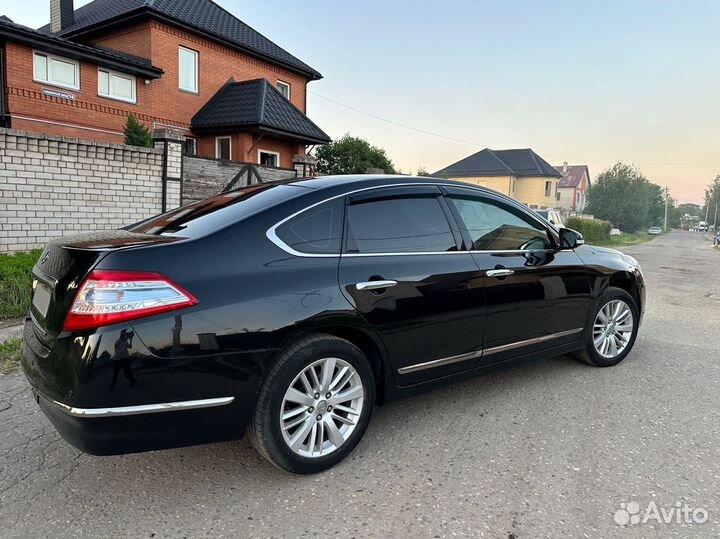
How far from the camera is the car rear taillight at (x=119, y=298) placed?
85.0 inches

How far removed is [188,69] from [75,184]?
1147cm

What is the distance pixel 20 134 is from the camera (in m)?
7.65

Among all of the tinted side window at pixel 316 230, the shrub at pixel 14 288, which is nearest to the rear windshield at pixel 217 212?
the tinted side window at pixel 316 230

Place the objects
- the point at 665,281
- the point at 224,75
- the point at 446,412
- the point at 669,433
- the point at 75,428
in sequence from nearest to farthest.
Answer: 1. the point at 75,428
2. the point at 669,433
3. the point at 446,412
4. the point at 665,281
5. the point at 224,75

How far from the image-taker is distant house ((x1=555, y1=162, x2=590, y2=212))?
70.7 metres

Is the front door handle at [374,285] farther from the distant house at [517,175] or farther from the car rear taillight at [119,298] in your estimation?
the distant house at [517,175]

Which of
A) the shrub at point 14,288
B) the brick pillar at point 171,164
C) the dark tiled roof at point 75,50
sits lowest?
the shrub at point 14,288

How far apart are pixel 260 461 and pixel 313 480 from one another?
39 cm

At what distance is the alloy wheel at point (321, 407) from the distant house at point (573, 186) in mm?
70890

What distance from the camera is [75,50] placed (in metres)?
14.5

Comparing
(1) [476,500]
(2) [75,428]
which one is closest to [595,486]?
(1) [476,500]

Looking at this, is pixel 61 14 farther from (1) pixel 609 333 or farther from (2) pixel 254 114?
(1) pixel 609 333

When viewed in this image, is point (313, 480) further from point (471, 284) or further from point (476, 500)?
point (471, 284)

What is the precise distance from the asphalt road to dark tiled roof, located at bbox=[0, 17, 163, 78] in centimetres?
1339
